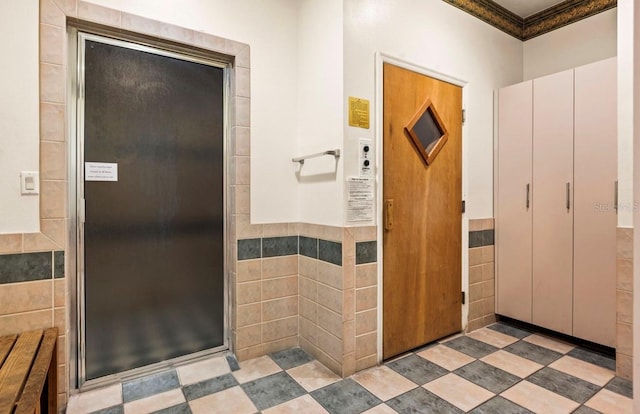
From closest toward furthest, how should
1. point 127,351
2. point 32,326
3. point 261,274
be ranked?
1. point 32,326
2. point 127,351
3. point 261,274

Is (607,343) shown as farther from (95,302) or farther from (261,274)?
(95,302)

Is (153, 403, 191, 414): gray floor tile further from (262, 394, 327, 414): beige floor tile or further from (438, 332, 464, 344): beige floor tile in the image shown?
(438, 332, 464, 344): beige floor tile

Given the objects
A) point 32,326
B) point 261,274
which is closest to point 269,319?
point 261,274

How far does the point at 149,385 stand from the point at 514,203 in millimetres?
2888

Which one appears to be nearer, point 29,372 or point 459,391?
point 29,372

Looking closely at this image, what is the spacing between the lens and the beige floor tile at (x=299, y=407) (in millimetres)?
1671

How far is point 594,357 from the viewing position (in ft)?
7.30

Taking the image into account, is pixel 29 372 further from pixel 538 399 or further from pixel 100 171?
pixel 538 399

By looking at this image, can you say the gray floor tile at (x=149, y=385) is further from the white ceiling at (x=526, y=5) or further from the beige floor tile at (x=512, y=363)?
the white ceiling at (x=526, y=5)

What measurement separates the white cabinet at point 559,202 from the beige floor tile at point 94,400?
283 cm

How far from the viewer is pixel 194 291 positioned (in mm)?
2182

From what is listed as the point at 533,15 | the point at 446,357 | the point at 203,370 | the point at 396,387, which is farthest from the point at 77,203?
the point at 533,15

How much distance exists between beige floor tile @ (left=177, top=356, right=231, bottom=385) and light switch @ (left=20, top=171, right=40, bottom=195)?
128 centimetres

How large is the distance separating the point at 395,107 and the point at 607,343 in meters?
2.11
